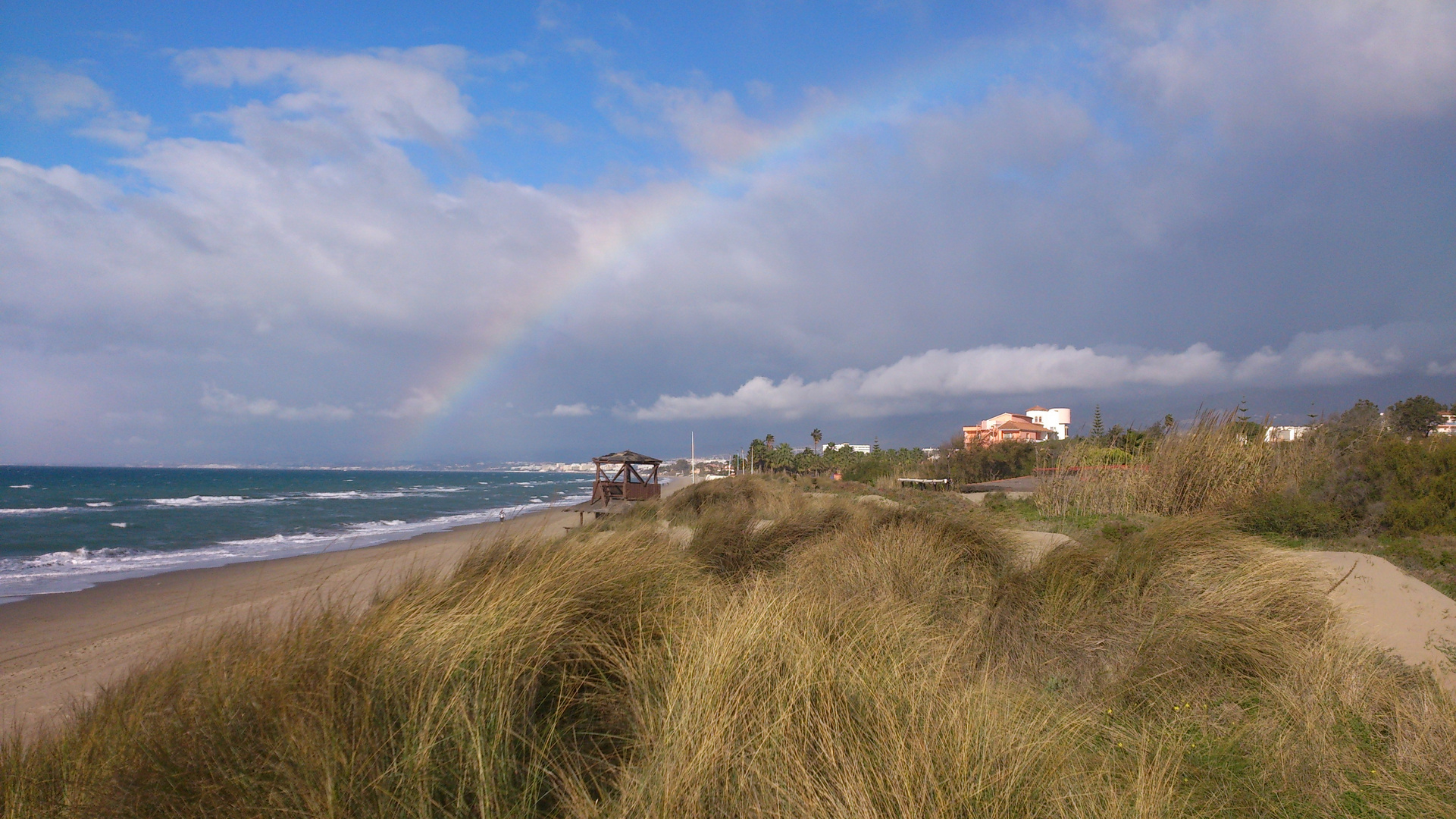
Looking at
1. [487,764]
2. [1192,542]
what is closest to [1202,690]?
[1192,542]

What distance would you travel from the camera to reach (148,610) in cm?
1234

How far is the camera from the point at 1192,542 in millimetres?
7508

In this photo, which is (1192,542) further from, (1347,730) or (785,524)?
(785,524)

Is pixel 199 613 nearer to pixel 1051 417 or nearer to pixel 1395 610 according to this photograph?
pixel 1395 610

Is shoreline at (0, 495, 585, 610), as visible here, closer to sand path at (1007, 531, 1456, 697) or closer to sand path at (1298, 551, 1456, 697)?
sand path at (1007, 531, 1456, 697)

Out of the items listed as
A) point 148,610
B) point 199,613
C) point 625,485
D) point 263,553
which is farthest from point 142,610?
point 625,485

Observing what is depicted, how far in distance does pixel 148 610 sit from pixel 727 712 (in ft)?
46.2

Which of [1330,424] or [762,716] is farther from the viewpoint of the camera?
[1330,424]

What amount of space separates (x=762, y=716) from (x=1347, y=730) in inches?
143

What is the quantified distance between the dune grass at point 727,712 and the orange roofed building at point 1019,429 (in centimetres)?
3559

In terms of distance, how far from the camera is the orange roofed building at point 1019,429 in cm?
4416

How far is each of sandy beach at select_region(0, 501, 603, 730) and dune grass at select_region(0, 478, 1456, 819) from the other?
754mm

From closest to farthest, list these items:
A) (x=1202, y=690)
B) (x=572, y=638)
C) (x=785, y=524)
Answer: (x=572, y=638)
(x=1202, y=690)
(x=785, y=524)

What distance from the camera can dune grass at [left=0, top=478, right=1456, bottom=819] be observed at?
7.57 feet
